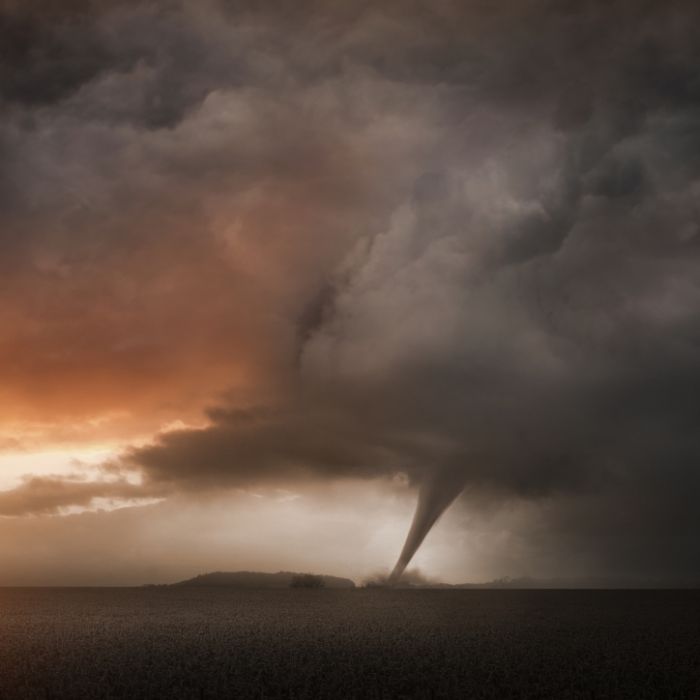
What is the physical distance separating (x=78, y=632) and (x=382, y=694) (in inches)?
2298

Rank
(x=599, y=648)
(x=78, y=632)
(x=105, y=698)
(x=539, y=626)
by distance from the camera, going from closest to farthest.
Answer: (x=105, y=698), (x=599, y=648), (x=78, y=632), (x=539, y=626)

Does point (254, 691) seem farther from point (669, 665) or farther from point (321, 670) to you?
point (669, 665)

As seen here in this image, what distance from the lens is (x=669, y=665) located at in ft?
183

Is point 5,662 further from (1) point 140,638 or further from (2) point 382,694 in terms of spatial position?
(2) point 382,694

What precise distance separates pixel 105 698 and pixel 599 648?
4994 cm

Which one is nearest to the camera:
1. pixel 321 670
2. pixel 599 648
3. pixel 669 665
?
pixel 321 670

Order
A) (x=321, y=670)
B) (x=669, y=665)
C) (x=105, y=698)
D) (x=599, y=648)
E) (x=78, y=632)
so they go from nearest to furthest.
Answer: (x=105, y=698), (x=321, y=670), (x=669, y=665), (x=599, y=648), (x=78, y=632)

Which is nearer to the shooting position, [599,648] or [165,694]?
[165,694]

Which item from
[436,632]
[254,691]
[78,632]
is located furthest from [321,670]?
[78,632]

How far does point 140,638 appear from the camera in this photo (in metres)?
77.1

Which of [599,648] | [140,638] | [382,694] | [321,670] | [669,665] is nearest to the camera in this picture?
[382,694]

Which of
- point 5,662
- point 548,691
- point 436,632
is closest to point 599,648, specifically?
point 436,632

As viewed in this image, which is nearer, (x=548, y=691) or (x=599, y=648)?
(x=548, y=691)

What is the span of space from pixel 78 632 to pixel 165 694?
5199 cm
